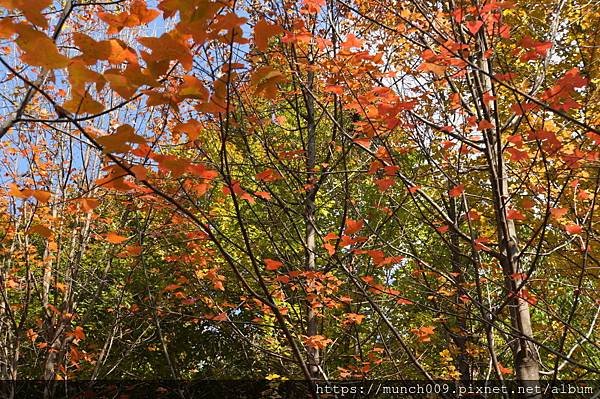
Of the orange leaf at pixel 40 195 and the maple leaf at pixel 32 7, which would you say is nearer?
the maple leaf at pixel 32 7

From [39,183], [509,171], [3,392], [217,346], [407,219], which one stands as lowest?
[3,392]

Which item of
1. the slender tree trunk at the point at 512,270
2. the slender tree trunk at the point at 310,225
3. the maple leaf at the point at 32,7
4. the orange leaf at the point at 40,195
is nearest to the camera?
the maple leaf at the point at 32,7

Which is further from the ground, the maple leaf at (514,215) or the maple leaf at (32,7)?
the maple leaf at (32,7)

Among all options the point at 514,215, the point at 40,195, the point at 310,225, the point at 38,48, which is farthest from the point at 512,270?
the point at 38,48

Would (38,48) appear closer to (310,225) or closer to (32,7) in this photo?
(32,7)

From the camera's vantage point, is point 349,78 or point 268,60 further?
point 268,60

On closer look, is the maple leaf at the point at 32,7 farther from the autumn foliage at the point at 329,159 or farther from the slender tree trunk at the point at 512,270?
the slender tree trunk at the point at 512,270

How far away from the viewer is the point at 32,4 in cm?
119

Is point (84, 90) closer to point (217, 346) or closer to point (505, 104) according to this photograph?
point (505, 104)

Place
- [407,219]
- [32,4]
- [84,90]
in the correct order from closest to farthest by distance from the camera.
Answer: [32,4] < [84,90] < [407,219]

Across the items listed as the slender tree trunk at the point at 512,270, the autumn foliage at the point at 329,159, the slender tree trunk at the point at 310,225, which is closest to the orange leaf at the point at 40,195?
the autumn foliage at the point at 329,159

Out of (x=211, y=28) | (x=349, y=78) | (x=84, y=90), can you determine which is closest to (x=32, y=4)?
(x=84, y=90)

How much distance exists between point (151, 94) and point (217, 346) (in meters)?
10.8

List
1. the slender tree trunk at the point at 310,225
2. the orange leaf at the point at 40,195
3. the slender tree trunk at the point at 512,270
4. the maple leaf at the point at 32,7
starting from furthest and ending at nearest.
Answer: the slender tree trunk at the point at 310,225 → the slender tree trunk at the point at 512,270 → the orange leaf at the point at 40,195 → the maple leaf at the point at 32,7
